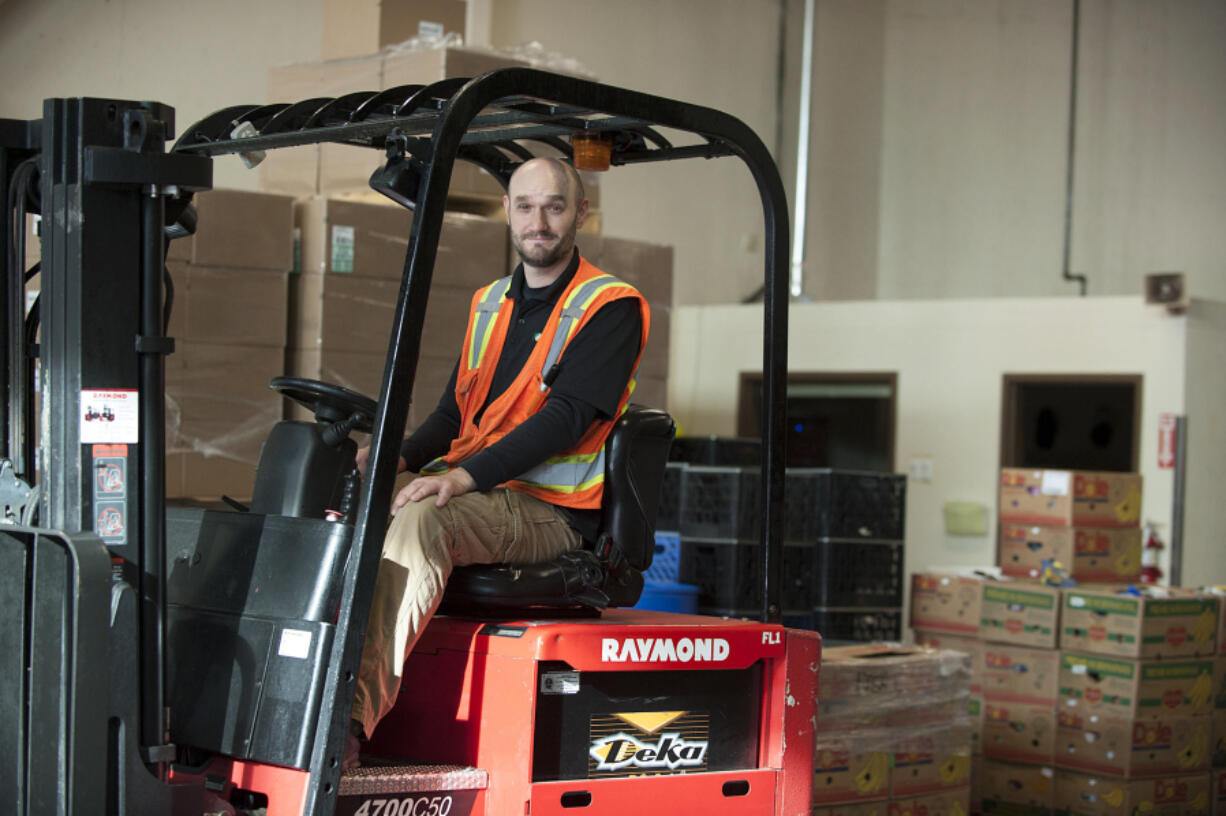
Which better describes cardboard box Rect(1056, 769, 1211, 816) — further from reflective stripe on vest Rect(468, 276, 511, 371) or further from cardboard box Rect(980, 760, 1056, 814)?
reflective stripe on vest Rect(468, 276, 511, 371)

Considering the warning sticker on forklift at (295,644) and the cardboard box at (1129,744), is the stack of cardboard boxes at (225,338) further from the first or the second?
the cardboard box at (1129,744)

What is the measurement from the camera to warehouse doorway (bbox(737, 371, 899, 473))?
11914 millimetres

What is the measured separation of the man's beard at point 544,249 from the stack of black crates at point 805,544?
10.3ft

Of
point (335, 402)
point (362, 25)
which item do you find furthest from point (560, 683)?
point (362, 25)

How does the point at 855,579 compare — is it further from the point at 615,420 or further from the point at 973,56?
the point at 973,56

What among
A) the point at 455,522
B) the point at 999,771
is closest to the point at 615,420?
the point at 455,522

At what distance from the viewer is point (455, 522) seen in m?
3.26

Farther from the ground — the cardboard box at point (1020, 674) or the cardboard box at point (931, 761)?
the cardboard box at point (1020, 674)

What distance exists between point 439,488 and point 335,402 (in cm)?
31

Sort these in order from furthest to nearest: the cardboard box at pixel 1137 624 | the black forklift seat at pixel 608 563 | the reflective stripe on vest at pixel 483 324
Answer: the cardboard box at pixel 1137 624 → the reflective stripe on vest at pixel 483 324 → the black forklift seat at pixel 608 563

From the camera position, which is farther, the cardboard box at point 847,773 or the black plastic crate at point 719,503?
the black plastic crate at point 719,503

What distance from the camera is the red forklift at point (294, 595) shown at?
279 cm

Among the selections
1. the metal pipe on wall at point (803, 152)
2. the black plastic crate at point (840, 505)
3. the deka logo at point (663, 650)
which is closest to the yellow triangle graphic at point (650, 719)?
the deka logo at point (663, 650)

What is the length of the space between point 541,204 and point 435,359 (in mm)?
2722
